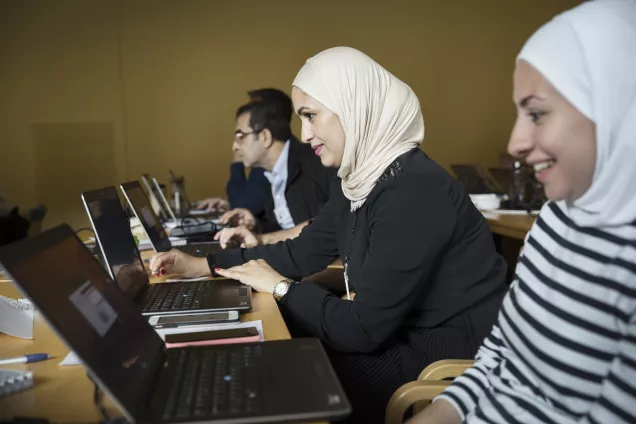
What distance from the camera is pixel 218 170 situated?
552 cm

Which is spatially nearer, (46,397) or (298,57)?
(46,397)

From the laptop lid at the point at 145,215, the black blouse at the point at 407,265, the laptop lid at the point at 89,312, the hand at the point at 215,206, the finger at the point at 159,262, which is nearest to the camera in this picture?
the laptop lid at the point at 89,312

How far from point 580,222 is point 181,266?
118 cm

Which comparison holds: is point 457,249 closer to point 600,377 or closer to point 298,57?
point 600,377

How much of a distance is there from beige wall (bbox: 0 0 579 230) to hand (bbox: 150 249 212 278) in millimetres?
3660

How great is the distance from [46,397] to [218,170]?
4.72 m

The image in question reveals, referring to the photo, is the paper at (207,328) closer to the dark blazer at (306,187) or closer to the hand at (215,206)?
the dark blazer at (306,187)

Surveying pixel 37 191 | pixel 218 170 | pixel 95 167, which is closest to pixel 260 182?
pixel 218 170

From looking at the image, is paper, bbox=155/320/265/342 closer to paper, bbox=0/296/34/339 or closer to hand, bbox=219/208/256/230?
paper, bbox=0/296/34/339

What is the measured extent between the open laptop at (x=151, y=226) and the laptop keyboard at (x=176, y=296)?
0.50m

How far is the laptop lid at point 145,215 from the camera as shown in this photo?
2104 millimetres

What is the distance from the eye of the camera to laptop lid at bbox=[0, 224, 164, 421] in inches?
29.0

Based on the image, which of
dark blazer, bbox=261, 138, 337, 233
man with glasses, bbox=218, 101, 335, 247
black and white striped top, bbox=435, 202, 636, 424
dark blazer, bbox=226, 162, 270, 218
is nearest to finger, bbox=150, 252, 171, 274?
black and white striped top, bbox=435, 202, 636, 424

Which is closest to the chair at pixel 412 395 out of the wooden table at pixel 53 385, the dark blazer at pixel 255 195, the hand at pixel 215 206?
the wooden table at pixel 53 385
